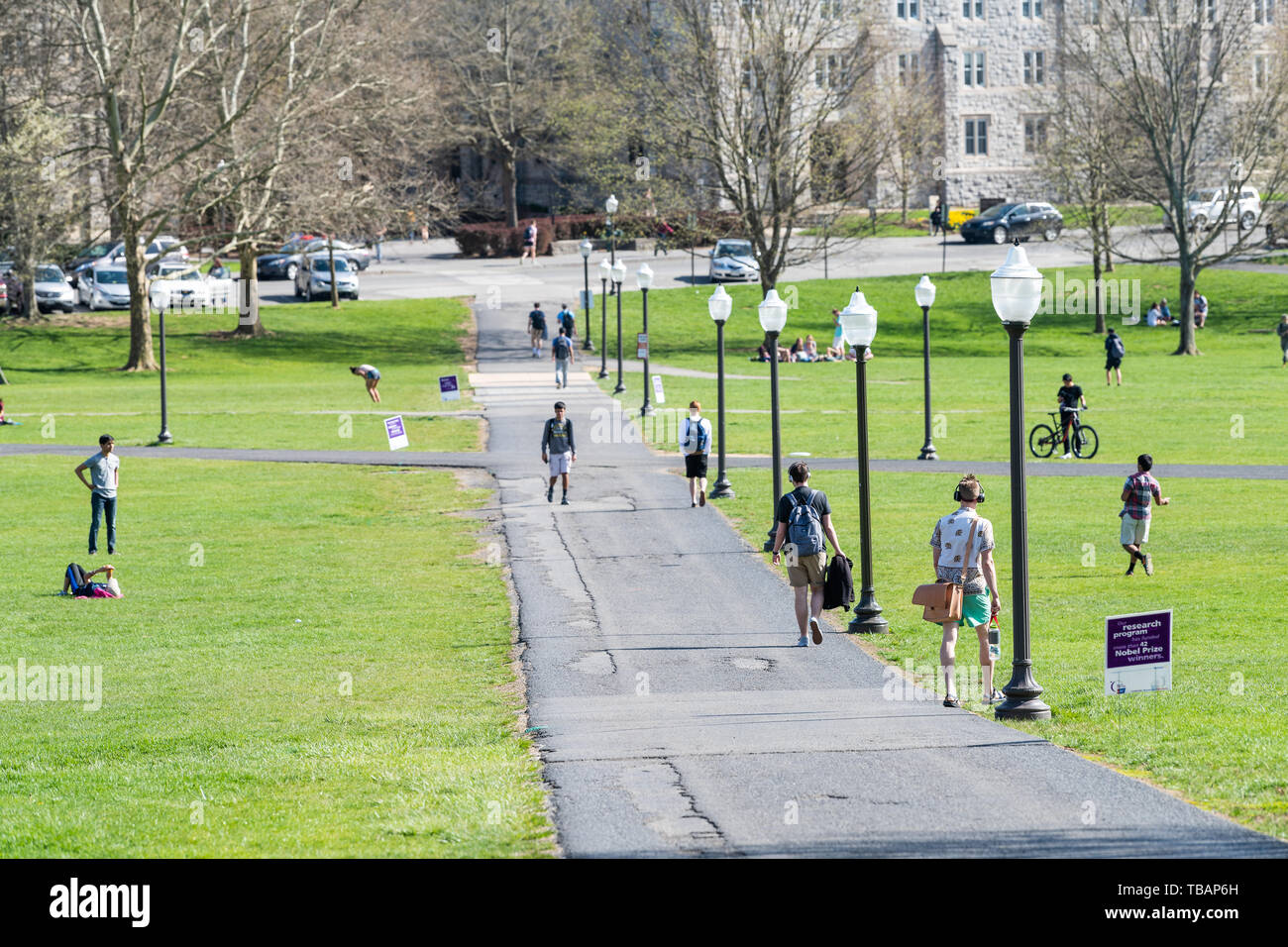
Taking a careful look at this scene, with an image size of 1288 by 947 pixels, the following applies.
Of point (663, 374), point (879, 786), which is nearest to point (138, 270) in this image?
point (663, 374)

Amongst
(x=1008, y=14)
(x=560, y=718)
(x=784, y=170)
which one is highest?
(x=1008, y=14)

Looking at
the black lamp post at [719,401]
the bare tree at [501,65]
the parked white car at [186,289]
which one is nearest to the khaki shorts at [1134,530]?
the black lamp post at [719,401]

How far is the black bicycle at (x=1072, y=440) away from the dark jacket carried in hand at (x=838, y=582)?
17.1 m

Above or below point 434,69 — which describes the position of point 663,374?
below

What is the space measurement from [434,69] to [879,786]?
235ft

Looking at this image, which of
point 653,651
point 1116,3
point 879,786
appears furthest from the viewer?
point 1116,3

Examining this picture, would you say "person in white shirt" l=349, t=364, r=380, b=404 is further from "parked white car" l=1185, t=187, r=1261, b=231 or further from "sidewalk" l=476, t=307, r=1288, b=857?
"parked white car" l=1185, t=187, r=1261, b=231

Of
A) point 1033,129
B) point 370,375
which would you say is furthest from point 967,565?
point 1033,129

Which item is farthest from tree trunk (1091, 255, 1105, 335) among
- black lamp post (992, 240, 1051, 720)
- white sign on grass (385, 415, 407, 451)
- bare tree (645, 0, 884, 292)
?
black lamp post (992, 240, 1051, 720)

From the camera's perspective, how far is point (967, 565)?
13477 mm

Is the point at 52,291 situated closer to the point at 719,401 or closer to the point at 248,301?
the point at 248,301

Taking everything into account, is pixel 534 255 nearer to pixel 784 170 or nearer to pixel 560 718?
pixel 784 170

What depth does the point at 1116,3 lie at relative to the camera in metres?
62.6

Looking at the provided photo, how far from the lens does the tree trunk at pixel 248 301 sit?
57.9 metres
